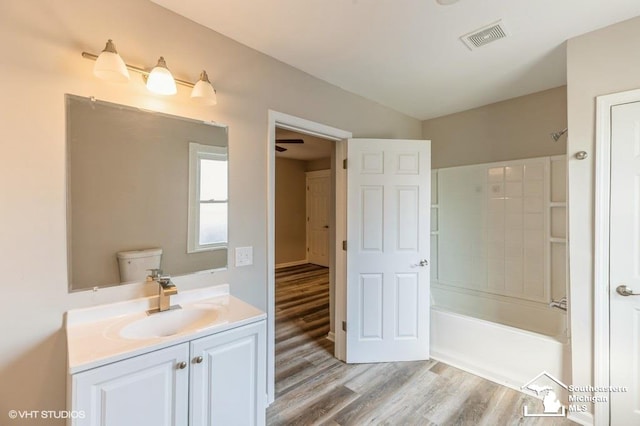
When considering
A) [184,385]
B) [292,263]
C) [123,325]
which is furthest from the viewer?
[292,263]

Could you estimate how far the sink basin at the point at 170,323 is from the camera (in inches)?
53.1

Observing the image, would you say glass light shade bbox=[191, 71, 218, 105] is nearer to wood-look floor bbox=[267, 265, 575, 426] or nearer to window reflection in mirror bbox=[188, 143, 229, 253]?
window reflection in mirror bbox=[188, 143, 229, 253]

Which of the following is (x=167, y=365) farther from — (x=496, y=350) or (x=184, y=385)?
(x=496, y=350)

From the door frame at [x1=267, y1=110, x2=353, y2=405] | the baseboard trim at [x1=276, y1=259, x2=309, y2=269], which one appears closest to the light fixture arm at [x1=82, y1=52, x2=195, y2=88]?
the door frame at [x1=267, y1=110, x2=353, y2=405]

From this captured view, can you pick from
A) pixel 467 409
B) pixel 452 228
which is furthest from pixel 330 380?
pixel 452 228

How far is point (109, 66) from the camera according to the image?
4.07ft

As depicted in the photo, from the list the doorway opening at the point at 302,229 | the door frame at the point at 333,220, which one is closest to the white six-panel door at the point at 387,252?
the door frame at the point at 333,220

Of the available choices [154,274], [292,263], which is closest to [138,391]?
[154,274]

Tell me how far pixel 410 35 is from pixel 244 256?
182cm

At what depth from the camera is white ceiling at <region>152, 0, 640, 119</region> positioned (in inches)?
60.9

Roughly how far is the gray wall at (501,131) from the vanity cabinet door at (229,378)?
2.99 m

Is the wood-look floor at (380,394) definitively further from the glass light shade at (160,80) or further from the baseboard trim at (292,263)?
the baseboard trim at (292,263)

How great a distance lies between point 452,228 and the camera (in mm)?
3363

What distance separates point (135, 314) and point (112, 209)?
1.82 ft
